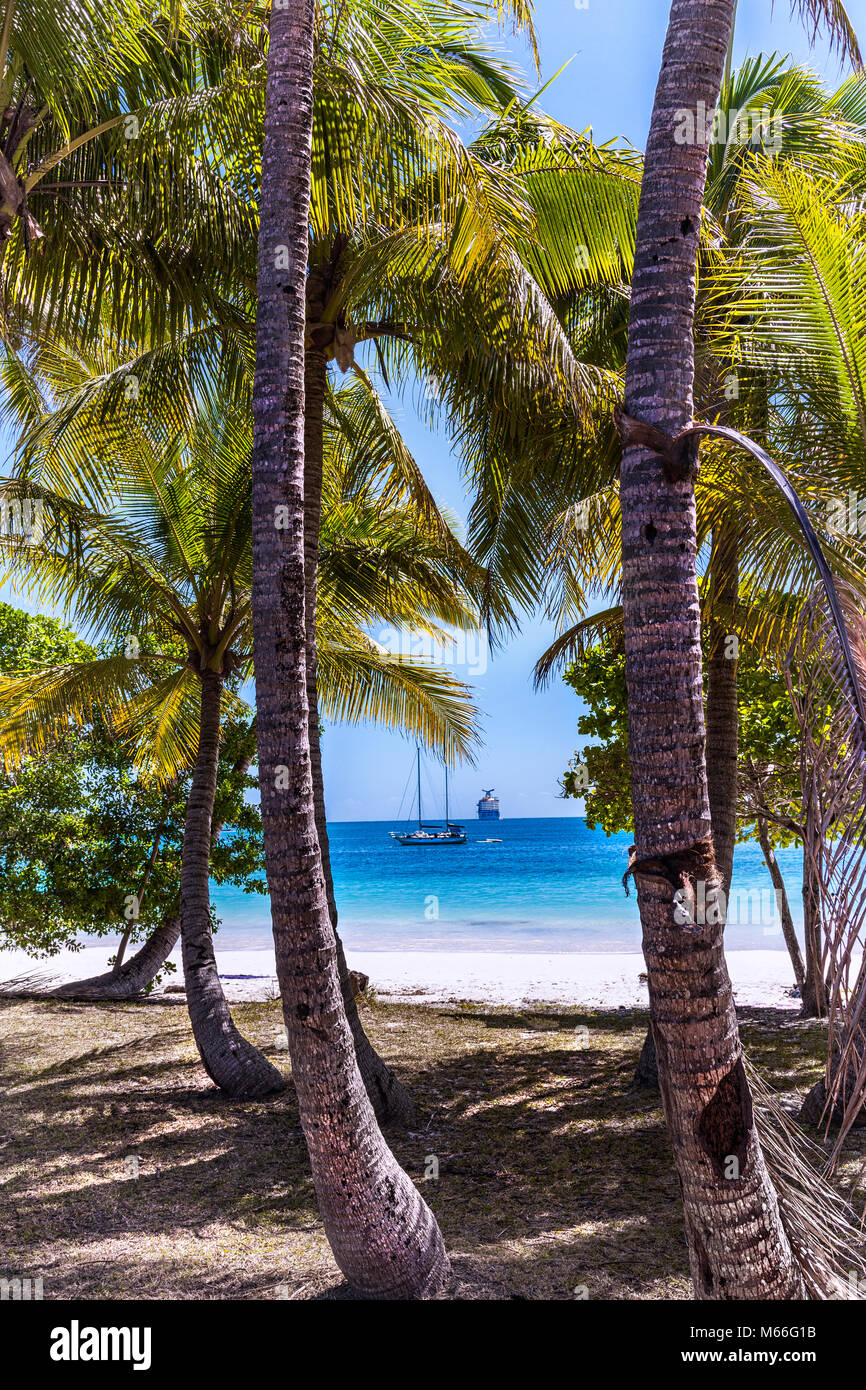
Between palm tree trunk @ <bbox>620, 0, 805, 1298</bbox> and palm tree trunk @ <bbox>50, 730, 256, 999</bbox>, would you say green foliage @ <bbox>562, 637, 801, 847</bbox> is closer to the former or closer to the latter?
palm tree trunk @ <bbox>50, 730, 256, 999</bbox>

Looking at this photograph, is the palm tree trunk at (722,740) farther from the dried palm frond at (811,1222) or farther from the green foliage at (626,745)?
the dried palm frond at (811,1222)

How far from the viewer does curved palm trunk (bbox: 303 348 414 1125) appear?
7074mm

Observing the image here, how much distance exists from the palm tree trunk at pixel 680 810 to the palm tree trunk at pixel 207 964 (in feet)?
20.2

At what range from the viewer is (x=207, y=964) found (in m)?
8.80

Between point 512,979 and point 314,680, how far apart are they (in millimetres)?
11896

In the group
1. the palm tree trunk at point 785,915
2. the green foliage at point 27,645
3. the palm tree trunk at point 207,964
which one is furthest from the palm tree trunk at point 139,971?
the palm tree trunk at point 785,915

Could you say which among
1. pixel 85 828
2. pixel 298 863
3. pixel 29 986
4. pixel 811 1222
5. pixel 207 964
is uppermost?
pixel 298 863

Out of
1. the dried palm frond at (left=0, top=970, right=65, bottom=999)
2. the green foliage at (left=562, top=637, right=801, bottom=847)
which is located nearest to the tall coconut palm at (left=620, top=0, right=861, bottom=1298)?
the green foliage at (left=562, top=637, right=801, bottom=847)

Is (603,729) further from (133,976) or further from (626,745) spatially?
(133,976)

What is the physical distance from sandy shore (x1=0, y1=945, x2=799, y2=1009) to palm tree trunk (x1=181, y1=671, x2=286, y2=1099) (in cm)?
611

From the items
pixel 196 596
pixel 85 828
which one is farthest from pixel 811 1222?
pixel 85 828

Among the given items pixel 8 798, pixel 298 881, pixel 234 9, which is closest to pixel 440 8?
pixel 234 9

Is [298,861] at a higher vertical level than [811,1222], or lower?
A: higher

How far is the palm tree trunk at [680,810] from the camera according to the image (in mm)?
2914
